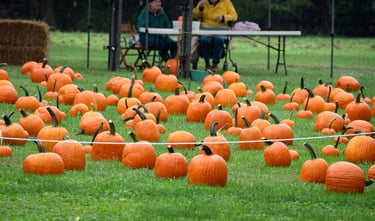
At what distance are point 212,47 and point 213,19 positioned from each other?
62 cm

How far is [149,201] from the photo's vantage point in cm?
666

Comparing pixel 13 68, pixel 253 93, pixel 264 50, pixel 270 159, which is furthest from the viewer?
pixel 264 50

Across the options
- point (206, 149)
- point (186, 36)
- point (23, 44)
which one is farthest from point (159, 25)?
point (206, 149)

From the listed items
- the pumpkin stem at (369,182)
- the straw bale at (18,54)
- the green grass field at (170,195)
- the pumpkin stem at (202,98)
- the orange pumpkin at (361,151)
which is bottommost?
the green grass field at (170,195)

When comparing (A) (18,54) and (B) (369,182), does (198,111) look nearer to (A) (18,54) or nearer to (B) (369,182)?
(B) (369,182)

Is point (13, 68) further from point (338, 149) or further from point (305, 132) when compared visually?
point (338, 149)

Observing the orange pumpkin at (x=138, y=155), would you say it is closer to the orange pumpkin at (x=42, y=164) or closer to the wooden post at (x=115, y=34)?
the orange pumpkin at (x=42, y=164)

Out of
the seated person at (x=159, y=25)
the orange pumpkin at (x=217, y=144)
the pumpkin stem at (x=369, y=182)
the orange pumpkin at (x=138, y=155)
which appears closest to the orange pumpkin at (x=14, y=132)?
the orange pumpkin at (x=138, y=155)

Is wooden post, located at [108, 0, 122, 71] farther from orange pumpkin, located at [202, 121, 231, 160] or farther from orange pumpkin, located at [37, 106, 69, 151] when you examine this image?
orange pumpkin, located at [202, 121, 231, 160]

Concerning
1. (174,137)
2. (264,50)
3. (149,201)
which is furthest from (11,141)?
(264,50)

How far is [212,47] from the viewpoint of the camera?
19797 mm

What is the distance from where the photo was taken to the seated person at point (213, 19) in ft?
64.5

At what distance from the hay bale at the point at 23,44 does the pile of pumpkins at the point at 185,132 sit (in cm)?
602

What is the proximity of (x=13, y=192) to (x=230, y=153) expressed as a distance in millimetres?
2609
